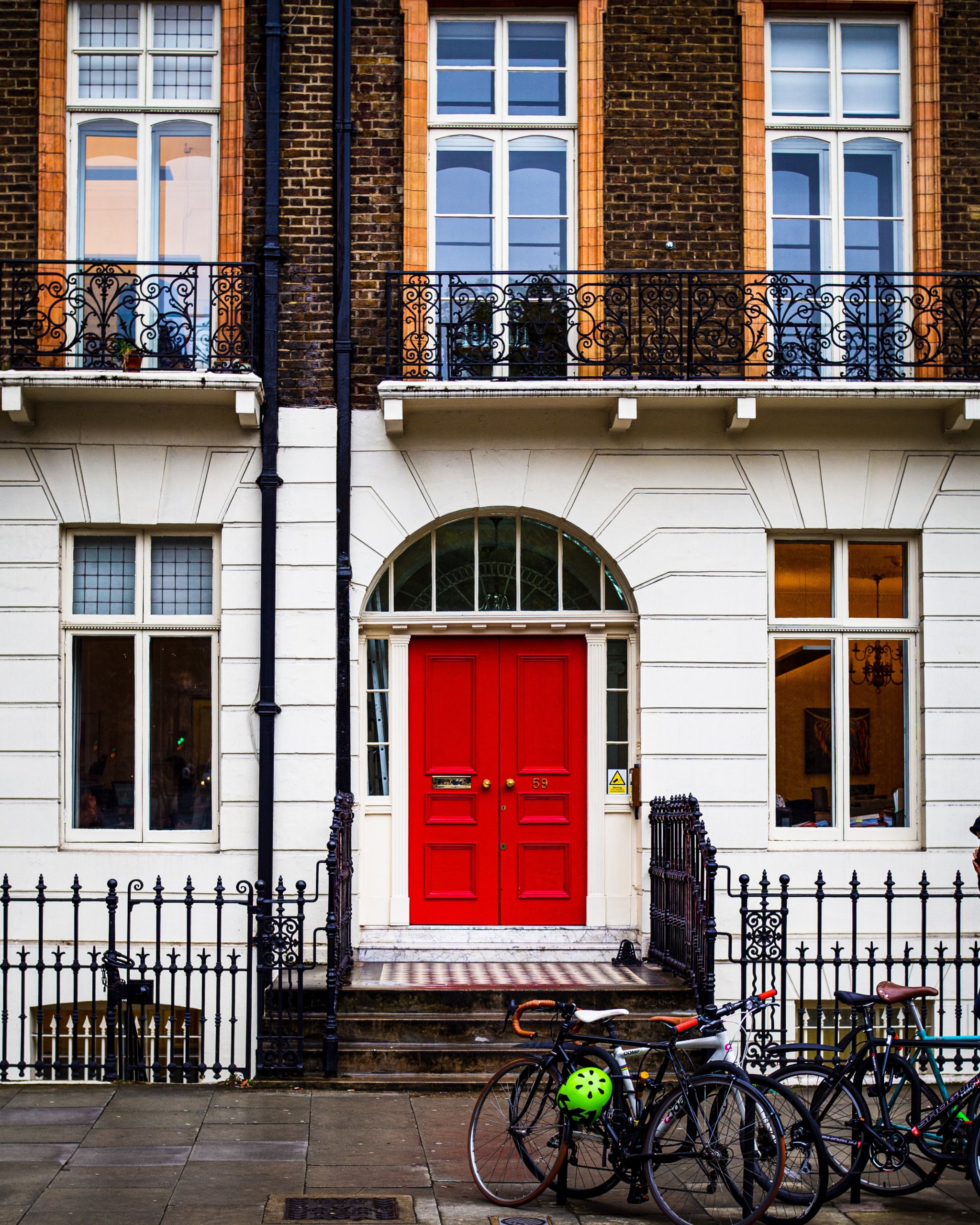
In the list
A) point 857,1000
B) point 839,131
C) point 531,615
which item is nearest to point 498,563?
point 531,615

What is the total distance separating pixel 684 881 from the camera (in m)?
10.3

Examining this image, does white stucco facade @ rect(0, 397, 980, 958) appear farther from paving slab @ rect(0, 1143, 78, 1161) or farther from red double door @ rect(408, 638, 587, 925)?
paving slab @ rect(0, 1143, 78, 1161)

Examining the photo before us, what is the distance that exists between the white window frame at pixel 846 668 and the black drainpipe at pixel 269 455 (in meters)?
4.28

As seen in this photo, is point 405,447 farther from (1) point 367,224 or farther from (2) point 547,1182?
(2) point 547,1182

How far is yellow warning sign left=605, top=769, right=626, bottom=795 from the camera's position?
40.1 ft

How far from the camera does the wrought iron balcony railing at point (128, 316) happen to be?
38.4ft

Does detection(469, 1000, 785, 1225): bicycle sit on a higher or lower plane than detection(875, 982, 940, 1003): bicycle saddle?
lower

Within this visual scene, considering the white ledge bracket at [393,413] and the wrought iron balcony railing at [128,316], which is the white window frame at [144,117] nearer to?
the wrought iron balcony railing at [128,316]

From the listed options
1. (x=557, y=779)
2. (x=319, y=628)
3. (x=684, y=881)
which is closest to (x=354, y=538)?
(x=319, y=628)

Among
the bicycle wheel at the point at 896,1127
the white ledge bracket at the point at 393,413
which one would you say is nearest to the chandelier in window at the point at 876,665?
the white ledge bracket at the point at 393,413

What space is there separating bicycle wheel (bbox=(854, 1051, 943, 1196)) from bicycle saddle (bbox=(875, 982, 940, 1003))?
285mm

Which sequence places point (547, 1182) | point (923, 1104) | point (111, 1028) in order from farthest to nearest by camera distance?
1. point (111, 1028)
2. point (923, 1104)
3. point (547, 1182)

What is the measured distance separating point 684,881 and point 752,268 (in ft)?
17.6

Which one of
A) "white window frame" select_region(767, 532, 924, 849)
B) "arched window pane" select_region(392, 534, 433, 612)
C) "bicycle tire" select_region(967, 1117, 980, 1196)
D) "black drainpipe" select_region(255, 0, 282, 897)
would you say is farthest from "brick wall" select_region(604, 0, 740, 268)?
"bicycle tire" select_region(967, 1117, 980, 1196)
